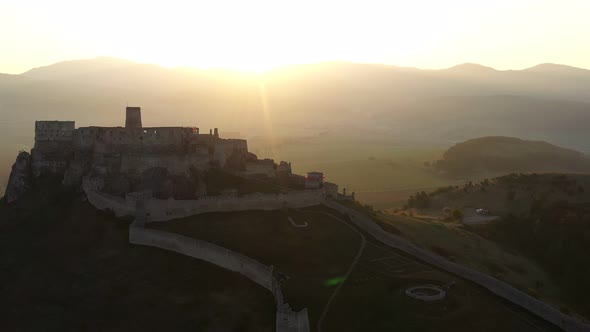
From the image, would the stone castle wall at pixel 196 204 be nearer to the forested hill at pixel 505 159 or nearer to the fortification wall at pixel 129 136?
the fortification wall at pixel 129 136

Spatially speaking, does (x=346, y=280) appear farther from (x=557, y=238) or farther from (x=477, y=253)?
(x=557, y=238)

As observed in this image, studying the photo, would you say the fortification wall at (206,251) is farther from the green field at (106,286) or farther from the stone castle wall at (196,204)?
the stone castle wall at (196,204)

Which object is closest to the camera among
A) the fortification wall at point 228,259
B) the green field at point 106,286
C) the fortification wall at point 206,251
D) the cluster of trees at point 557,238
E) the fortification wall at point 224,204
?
the fortification wall at point 228,259

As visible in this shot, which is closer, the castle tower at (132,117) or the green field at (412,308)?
the green field at (412,308)

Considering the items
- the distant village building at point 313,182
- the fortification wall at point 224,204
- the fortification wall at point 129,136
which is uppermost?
the fortification wall at point 129,136

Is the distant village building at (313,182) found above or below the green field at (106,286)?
above

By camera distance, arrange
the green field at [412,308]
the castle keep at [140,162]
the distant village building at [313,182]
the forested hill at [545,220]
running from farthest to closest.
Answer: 1. the distant village building at [313,182]
2. the forested hill at [545,220]
3. the castle keep at [140,162]
4. the green field at [412,308]

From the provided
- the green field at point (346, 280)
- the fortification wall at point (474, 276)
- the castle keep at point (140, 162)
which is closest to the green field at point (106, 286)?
the green field at point (346, 280)
